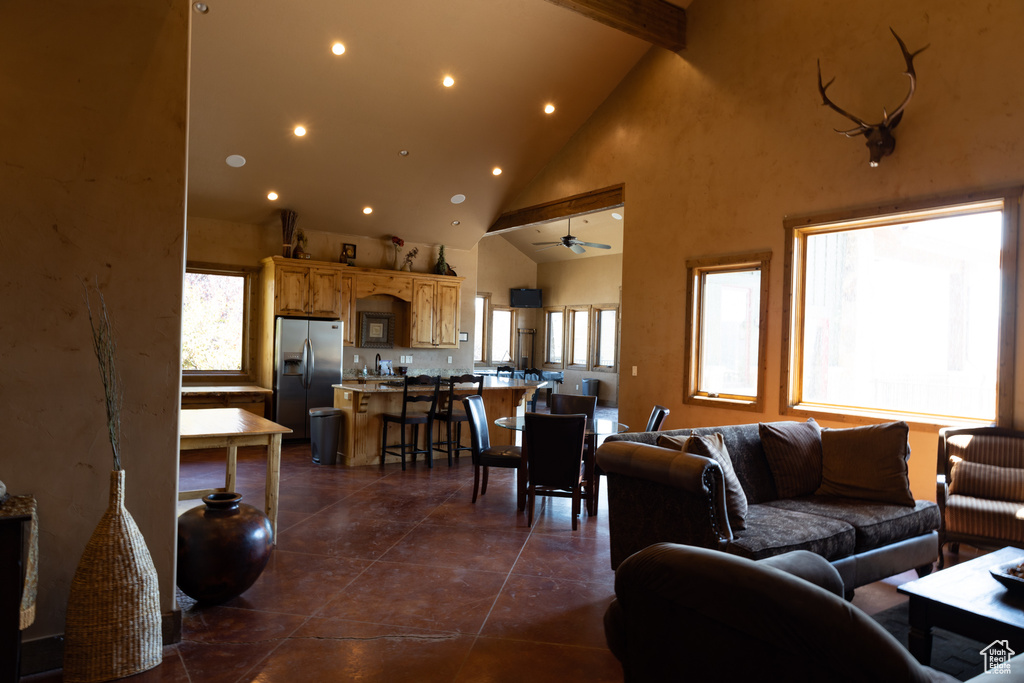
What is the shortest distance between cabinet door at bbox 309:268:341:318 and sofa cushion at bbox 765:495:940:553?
6504mm

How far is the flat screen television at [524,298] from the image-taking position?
14.5m

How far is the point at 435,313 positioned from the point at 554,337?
224 inches

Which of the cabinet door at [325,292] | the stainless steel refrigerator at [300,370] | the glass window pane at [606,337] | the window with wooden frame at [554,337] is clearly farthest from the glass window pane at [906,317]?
the window with wooden frame at [554,337]

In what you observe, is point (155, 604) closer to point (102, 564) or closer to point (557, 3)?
point (102, 564)

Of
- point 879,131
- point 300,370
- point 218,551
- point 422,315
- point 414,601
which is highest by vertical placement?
point 879,131

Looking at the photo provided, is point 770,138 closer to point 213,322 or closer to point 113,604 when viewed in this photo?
point 113,604

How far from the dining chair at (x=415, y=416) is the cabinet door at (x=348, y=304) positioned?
95.2 inches

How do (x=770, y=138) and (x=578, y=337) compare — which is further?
(x=578, y=337)

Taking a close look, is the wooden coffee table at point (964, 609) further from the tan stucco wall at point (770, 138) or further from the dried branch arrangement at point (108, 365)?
the dried branch arrangement at point (108, 365)

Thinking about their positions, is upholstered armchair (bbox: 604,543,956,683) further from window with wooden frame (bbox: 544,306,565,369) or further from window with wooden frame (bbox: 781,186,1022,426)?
window with wooden frame (bbox: 544,306,565,369)

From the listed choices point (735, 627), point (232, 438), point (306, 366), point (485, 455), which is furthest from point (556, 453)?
point (306, 366)

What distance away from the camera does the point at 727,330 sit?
614 cm

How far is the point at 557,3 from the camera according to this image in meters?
5.74

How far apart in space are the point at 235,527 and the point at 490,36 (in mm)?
5251
